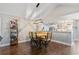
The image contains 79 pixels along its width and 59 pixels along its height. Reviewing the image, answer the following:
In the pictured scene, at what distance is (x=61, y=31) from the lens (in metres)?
1.67

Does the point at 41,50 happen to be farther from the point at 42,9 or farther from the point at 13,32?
the point at 42,9

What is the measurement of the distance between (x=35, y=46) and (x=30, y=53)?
0.15 metres

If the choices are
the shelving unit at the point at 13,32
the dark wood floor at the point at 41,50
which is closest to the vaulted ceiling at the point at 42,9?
the shelving unit at the point at 13,32

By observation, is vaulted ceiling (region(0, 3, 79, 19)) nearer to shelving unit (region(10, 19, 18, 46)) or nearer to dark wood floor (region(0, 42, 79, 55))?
shelving unit (region(10, 19, 18, 46))

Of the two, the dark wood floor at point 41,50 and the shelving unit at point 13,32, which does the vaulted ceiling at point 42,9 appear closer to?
the shelving unit at point 13,32

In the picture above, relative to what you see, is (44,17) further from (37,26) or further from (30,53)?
(30,53)

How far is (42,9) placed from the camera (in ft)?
5.65

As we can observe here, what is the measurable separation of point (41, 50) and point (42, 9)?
0.69 meters

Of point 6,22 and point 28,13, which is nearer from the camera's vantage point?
point 6,22

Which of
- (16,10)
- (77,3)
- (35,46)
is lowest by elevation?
(35,46)

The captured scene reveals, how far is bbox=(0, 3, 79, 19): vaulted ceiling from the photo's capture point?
1685 mm

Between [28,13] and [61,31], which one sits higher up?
[28,13]

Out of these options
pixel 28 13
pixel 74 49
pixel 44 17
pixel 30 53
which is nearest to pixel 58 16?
pixel 44 17

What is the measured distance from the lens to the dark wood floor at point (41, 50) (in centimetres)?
168
